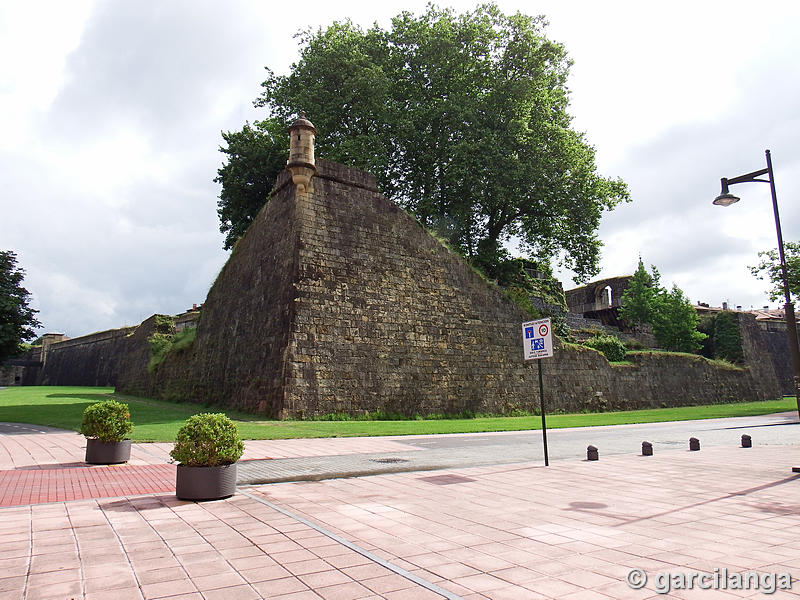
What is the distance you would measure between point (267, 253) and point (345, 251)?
3787 mm

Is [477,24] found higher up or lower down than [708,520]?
higher up

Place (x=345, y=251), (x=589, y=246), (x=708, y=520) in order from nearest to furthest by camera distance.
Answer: (x=708, y=520) < (x=345, y=251) < (x=589, y=246)

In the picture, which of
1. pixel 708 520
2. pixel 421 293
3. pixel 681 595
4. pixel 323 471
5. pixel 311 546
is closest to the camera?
pixel 681 595

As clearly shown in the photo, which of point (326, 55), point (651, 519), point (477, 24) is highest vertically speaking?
point (477, 24)

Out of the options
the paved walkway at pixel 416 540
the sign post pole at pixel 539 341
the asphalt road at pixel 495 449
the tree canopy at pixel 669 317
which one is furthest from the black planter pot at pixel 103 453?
the tree canopy at pixel 669 317

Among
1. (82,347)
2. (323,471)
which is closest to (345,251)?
(323,471)

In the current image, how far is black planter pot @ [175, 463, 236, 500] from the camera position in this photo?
6.66 m

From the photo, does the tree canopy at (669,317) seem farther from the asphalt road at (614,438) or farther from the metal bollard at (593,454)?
the metal bollard at (593,454)

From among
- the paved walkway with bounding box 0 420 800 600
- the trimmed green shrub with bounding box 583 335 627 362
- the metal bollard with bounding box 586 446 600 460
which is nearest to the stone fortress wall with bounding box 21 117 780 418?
the trimmed green shrub with bounding box 583 335 627 362

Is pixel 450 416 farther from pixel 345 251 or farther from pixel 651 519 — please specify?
pixel 651 519

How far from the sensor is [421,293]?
74.9 ft

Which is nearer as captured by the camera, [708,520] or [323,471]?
[708,520]

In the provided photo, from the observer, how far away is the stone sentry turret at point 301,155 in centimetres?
2081

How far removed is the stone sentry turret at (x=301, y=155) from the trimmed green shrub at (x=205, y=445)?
50.6 feet
